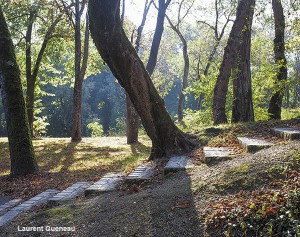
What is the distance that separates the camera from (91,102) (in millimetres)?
49562

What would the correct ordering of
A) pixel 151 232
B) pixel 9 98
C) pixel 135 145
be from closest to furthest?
pixel 151 232 → pixel 9 98 → pixel 135 145

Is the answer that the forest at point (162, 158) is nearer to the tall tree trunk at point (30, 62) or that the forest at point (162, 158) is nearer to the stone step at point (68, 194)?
the stone step at point (68, 194)

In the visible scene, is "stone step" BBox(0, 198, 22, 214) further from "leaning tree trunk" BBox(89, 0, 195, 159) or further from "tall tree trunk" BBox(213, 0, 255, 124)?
"tall tree trunk" BBox(213, 0, 255, 124)

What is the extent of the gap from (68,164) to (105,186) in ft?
19.1

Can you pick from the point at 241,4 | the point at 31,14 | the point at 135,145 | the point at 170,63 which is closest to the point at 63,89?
the point at 170,63

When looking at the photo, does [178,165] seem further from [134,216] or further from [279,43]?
[279,43]

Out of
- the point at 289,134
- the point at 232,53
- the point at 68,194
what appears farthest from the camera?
the point at 232,53

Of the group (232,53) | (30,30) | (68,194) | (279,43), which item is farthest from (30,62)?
(68,194)

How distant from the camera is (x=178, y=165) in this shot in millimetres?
5281

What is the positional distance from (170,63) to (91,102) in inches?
536

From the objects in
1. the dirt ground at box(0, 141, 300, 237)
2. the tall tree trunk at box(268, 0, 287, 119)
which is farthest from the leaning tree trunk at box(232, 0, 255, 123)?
the dirt ground at box(0, 141, 300, 237)

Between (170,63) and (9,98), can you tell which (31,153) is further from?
(170,63)

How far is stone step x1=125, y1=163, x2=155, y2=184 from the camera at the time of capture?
16.4ft

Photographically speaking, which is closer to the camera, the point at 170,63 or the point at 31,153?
the point at 31,153
